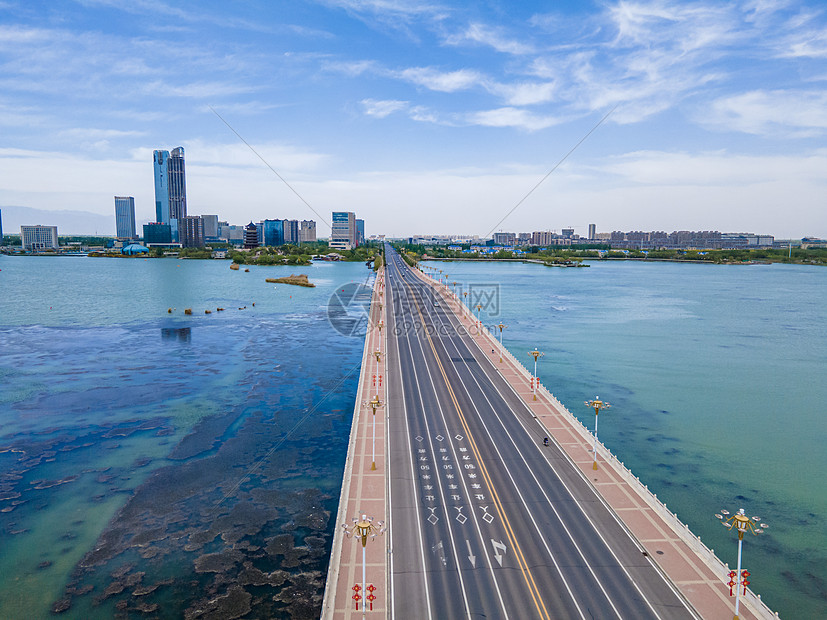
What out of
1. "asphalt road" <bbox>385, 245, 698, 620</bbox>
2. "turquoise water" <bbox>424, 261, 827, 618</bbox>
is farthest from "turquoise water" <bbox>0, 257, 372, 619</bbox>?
"turquoise water" <bbox>424, 261, 827, 618</bbox>

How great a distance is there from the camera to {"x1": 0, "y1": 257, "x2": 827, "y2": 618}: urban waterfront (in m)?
26.8

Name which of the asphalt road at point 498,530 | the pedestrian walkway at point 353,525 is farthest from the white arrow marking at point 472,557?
the pedestrian walkway at point 353,525

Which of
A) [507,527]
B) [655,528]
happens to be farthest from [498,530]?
[655,528]

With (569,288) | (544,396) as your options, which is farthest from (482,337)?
(569,288)

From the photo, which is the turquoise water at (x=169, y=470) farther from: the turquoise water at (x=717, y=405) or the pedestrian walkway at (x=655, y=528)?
the turquoise water at (x=717, y=405)

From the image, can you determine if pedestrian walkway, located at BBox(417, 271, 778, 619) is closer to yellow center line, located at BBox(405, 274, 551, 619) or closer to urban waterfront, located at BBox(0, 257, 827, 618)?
urban waterfront, located at BBox(0, 257, 827, 618)

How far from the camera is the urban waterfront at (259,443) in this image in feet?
87.8

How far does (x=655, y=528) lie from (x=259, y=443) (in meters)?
30.7

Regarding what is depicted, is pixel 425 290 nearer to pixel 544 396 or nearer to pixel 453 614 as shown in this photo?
pixel 544 396

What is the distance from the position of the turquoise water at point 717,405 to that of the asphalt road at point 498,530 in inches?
307

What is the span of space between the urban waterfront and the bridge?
3.95 meters

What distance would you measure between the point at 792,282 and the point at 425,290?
155 meters

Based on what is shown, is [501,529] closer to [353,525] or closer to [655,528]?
[353,525]

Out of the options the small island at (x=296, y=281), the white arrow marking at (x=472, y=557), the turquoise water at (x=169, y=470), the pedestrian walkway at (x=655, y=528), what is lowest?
the turquoise water at (x=169, y=470)
